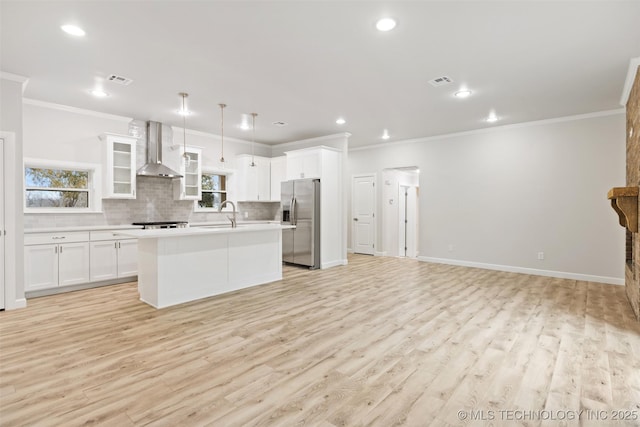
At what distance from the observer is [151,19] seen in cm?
268

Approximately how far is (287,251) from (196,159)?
2619 millimetres

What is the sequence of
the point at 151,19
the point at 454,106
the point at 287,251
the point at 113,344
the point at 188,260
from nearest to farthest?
1. the point at 151,19
2. the point at 113,344
3. the point at 188,260
4. the point at 454,106
5. the point at 287,251

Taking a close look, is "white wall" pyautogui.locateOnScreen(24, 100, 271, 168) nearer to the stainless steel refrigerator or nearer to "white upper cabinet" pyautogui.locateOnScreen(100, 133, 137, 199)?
"white upper cabinet" pyautogui.locateOnScreen(100, 133, 137, 199)

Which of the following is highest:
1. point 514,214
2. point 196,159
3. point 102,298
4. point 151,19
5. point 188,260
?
point 151,19

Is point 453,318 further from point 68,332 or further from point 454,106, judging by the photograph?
point 68,332

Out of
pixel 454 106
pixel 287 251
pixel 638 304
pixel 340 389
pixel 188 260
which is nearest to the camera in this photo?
pixel 340 389

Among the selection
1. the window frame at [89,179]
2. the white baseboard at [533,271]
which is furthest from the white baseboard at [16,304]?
the white baseboard at [533,271]

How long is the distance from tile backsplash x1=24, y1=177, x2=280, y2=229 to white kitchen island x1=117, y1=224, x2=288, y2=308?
1636mm

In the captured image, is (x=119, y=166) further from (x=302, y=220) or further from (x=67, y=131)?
(x=302, y=220)

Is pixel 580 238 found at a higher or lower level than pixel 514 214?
lower

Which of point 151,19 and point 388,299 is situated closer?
point 151,19

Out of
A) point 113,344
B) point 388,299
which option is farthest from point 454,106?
point 113,344

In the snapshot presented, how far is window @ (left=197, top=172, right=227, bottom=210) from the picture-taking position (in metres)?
6.96

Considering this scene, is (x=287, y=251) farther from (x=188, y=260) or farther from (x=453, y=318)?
(x=453, y=318)
